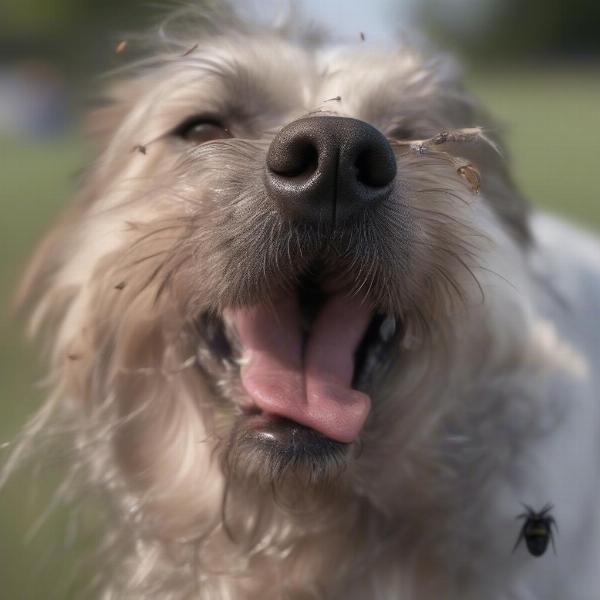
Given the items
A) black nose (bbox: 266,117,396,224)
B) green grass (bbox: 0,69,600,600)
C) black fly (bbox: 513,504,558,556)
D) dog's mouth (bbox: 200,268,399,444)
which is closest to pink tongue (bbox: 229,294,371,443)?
dog's mouth (bbox: 200,268,399,444)

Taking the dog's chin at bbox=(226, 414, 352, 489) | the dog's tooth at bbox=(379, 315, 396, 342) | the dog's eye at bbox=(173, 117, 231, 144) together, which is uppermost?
the dog's eye at bbox=(173, 117, 231, 144)

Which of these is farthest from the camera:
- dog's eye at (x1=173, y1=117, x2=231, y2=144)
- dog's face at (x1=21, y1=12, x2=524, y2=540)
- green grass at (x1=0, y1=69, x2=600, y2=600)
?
green grass at (x1=0, y1=69, x2=600, y2=600)

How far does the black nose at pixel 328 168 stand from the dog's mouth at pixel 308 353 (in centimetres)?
30

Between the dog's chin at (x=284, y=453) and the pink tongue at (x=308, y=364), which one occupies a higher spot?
the pink tongue at (x=308, y=364)

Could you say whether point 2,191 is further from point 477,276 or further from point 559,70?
point 559,70

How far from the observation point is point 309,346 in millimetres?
2285

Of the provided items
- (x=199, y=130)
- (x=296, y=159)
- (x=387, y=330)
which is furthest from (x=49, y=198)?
(x=296, y=159)

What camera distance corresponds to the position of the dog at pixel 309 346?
6.86 ft

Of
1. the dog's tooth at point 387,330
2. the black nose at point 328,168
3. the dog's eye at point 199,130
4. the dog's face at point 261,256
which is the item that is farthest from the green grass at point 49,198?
the black nose at point 328,168

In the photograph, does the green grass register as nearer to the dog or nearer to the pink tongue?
the dog

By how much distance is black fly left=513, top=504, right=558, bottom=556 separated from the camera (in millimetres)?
2379

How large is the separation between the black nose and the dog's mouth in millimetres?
299

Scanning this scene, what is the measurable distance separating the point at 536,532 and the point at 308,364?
75cm

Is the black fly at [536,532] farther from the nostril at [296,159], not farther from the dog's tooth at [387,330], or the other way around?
the nostril at [296,159]
